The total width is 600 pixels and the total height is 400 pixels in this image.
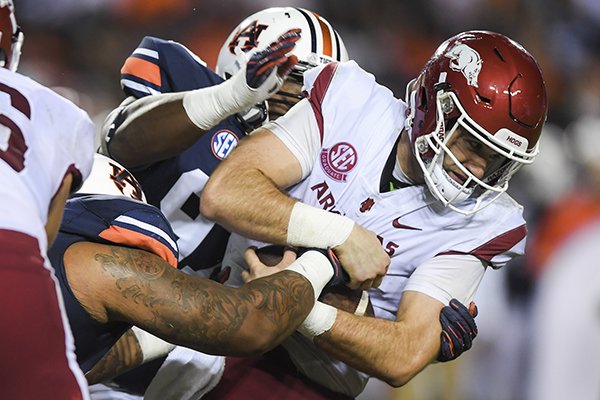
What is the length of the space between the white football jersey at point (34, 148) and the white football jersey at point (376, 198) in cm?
98

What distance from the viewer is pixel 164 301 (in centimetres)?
197

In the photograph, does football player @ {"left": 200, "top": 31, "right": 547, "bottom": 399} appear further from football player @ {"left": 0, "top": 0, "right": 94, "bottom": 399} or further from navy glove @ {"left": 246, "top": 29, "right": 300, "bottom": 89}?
football player @ {"left": 0, "top": 0, "right": 94, "bottom": 399}

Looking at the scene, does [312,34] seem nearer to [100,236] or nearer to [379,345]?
[379,345]

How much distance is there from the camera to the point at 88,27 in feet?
20.1

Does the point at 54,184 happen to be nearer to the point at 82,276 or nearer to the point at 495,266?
the point at 82,276

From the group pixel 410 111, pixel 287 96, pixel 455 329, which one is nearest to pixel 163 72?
pixel 287 96

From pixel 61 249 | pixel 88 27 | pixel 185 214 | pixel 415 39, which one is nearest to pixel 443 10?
pixel 415 39

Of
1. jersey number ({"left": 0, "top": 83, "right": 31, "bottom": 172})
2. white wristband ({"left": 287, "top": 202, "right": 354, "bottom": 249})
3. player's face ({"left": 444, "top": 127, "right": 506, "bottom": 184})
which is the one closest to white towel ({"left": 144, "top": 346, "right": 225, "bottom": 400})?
white wristband ({"left": 287, "top": 202, "right": 354, "bottom": 249})

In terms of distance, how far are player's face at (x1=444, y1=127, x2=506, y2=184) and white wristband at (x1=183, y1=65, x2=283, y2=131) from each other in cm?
48

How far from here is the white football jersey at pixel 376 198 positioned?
2.67m

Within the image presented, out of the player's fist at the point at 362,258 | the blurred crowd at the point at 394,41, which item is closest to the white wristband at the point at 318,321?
the player's fist at the point at 362,258

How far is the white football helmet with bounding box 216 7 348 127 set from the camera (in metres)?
3.10

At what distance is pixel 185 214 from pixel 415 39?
11.7ft

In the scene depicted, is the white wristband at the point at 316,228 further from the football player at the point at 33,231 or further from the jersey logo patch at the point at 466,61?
the football player at the point at 33,231
